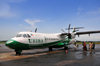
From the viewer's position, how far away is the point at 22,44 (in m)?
13.8

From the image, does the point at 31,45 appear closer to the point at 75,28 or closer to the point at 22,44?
the point at 22,44

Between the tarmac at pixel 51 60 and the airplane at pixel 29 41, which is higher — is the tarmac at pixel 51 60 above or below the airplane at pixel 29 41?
below

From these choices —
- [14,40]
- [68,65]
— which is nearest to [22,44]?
[14,40]

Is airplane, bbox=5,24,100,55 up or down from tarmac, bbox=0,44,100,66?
up

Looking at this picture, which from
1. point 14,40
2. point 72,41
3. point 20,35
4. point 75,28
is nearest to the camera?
point 14,40

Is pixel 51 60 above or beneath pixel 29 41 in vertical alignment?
beneath

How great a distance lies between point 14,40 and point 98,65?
29.9ft

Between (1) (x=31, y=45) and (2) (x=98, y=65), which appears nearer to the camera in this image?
(2) (x=98, y=65)

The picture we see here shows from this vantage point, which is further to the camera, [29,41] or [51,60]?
[29,41]

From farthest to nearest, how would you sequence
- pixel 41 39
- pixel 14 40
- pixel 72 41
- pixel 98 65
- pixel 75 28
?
pixel 75 28
pixel 72 41
pixel 41 39
pixel 14 40
pixel 98 65

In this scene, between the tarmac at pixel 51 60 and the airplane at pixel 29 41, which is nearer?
the tarmac at pixel 51 60

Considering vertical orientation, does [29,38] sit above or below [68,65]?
above

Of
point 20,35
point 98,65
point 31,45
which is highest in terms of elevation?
point 20,35

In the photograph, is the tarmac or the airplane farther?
the airplane
